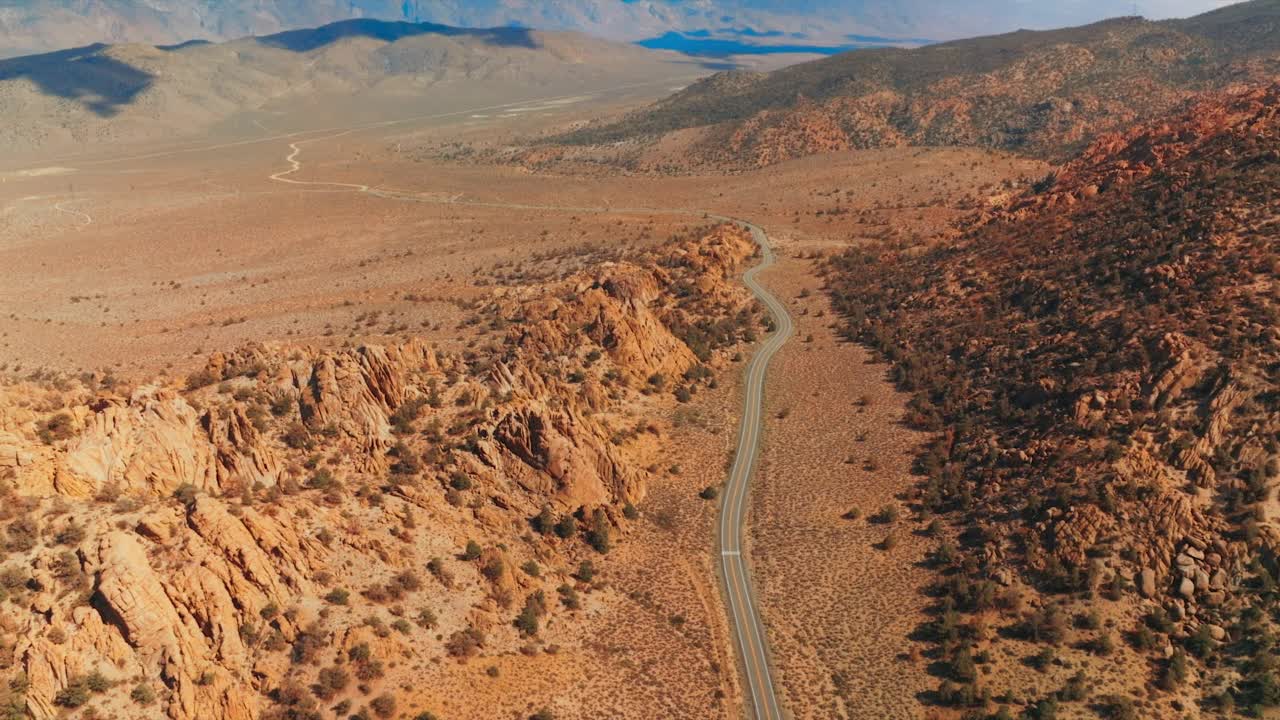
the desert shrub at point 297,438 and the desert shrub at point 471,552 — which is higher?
the desert shrub at point 297,438

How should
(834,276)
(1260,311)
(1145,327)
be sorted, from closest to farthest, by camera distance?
(1260,311), (1145,327), (834,276)

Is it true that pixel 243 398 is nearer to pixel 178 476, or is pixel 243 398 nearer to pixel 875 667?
pixel 178 476

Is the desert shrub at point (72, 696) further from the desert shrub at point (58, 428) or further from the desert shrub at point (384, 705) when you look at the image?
the desert shrub at point (58, 428)

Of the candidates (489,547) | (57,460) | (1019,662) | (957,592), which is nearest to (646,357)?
(489,547)

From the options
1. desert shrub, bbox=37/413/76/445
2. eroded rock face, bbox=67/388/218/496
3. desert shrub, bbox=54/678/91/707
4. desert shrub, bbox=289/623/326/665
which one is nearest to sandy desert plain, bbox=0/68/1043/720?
desert shrub, bbox=289/623/326/665

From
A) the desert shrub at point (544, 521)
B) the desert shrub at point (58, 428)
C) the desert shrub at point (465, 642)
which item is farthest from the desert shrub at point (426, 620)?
the desert shrub at point (58, 428)

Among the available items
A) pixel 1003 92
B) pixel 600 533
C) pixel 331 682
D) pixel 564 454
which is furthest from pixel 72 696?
pixel 1003 92
